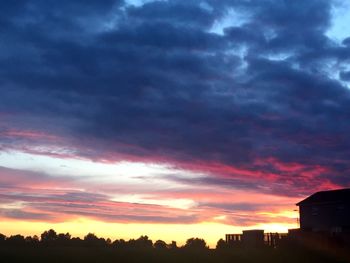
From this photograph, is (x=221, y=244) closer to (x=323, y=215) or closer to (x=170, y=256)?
(x=170, y=256)

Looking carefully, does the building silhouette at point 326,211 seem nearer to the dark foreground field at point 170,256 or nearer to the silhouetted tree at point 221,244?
the silhouetted tree at point 221,244

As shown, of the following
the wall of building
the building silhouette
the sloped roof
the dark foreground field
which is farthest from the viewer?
the sloped roof

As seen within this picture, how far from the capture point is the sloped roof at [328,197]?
75812 millimetres

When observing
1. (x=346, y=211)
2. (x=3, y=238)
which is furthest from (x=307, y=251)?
(x=3, y=238)

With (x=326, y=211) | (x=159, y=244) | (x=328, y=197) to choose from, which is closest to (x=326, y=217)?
(x=326, y=211)

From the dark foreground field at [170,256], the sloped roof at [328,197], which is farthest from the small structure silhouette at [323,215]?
the dark foreground field at [170,256]

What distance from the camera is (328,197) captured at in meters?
78.3

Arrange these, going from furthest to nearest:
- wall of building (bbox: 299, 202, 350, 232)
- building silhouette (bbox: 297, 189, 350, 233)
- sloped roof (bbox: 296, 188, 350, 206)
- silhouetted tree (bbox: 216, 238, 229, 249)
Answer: sloped roof (bbox: 296, 188, 350, 206) → building silhouette (bbox: 297, 189, 350, 233) → wall of building (bbox: 299, 202, 350, 232) → silhouetted tree (bbox: 216, 238, 229, 249)

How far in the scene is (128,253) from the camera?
45031 millimetres

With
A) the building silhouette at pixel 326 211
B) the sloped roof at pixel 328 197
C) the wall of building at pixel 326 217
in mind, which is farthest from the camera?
the sloped roof at pixel 328 197

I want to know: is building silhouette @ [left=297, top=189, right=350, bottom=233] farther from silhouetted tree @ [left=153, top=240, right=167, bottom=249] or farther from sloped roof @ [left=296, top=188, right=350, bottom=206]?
silhouetted tree @ [left=153, top=240, right=167, bottom=249]

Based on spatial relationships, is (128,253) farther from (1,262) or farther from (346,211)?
(346,211)

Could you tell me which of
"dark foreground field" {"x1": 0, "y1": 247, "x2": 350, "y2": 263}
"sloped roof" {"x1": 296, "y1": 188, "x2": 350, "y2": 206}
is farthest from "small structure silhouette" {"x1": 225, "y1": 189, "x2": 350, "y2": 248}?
"dark foreground field" {"x1": 0, "y1": 247, "x2": 350, "y2": 263}

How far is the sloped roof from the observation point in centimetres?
7581
